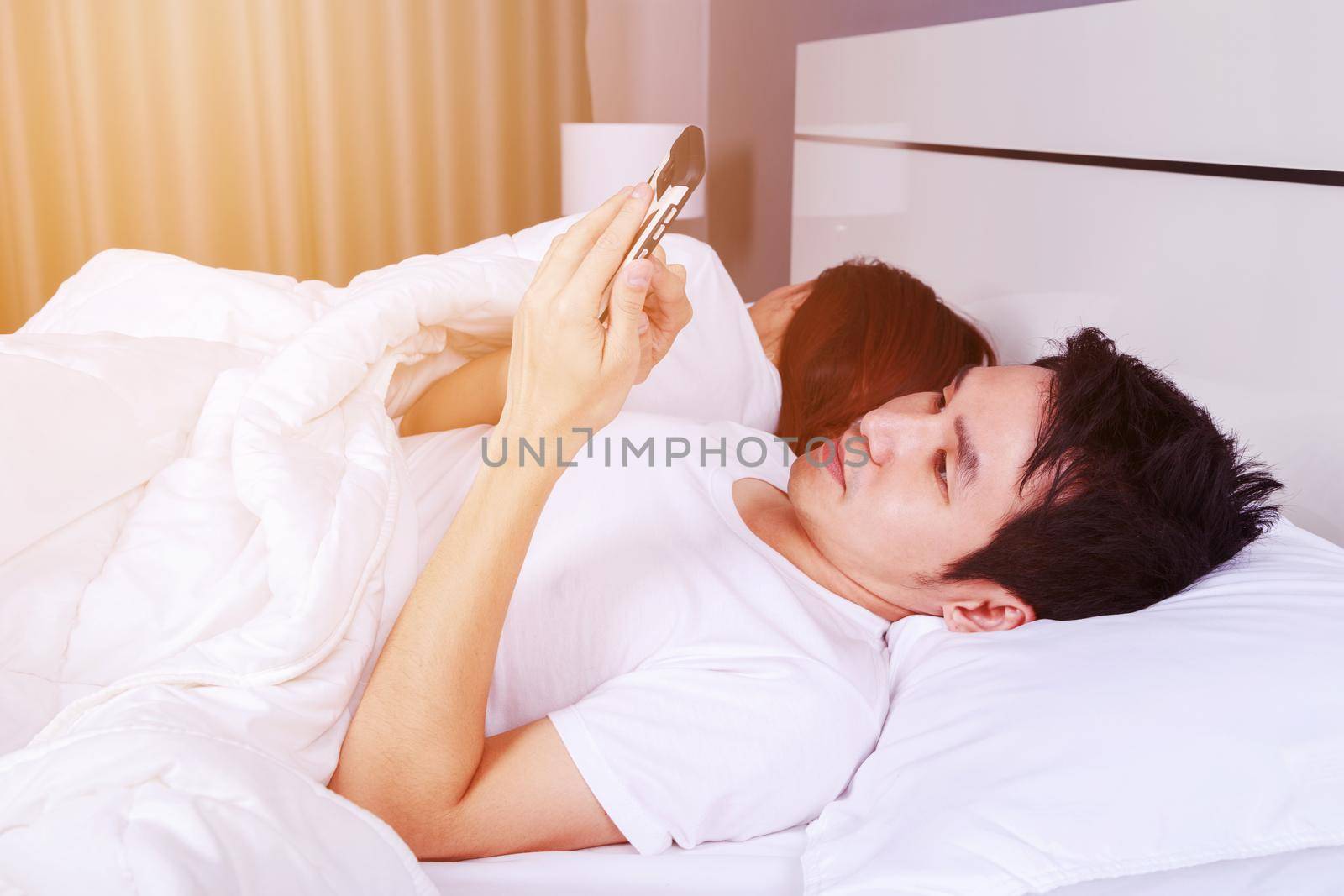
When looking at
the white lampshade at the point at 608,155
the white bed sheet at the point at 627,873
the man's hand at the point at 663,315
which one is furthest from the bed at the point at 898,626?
the white lampshade at the point at 608,155

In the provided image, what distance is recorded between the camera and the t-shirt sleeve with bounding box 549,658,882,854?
0.77 meters

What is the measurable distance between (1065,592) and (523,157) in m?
2.42

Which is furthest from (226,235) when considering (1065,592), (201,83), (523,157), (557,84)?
(1065,592)

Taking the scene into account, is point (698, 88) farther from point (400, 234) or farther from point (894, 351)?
point (894, 351)

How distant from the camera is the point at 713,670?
0.84m

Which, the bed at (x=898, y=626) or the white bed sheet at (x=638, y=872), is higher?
the bed at (x=898, y=626)

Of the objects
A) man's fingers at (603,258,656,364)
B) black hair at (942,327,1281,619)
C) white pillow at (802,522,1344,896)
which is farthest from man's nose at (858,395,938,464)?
man's fingers at (603,258,656,364)

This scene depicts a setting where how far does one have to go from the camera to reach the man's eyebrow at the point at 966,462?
93cm

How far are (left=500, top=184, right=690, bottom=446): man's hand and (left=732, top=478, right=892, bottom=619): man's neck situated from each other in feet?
1.14

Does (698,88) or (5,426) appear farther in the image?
(698,88)

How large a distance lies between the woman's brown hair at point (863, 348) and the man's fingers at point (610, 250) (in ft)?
2.28

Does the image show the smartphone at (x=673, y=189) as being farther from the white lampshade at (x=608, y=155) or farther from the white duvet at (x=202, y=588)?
the white lampshade at (x=608, y=155)

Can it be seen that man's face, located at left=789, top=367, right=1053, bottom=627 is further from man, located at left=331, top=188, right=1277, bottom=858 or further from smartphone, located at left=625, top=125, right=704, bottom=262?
smartphone, located at left=625, top=125, right=704, bottom=262

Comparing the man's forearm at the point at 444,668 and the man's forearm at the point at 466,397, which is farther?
the man's forearm at the point at 466,397
